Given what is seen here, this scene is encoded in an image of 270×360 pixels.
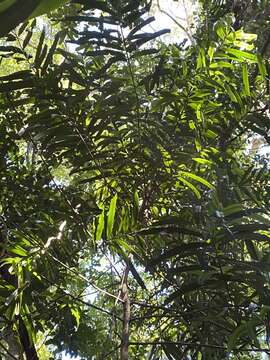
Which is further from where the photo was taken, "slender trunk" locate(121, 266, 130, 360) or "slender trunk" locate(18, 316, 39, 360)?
"slender trunk" locate(18, 316, 39, 360)

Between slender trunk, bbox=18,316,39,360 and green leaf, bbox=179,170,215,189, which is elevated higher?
green leaf, bbox=179,170,215,189

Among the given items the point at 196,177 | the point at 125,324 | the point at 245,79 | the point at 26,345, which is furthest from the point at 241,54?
the point at 26,345

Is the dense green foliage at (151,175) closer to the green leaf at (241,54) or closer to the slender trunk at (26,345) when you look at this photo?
the green leaf at (241,54)

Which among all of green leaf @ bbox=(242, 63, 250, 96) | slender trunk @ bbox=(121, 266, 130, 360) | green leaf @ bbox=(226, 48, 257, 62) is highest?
green leaf @ bbox=(226, 48, 257, 62)

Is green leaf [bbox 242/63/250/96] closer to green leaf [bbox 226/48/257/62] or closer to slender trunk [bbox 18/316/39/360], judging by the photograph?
green leaf [bbox 226/48/257/62]

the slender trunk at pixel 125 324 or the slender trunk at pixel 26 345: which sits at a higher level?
the slender trunk at pixel 26 345

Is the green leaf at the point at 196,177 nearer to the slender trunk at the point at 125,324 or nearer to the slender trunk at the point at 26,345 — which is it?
the slender trunk at the point at 125,324

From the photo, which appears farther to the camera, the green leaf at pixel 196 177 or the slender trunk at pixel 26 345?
the slender trunk at pixel 26 345

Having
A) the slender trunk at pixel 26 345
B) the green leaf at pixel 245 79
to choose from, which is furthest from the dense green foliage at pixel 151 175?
the slender trunk at pixel 26 345

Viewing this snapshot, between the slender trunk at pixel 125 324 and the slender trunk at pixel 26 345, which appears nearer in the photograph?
the slender trunk at pixel 125 324

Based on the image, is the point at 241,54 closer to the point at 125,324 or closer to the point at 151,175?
the point at 151,175

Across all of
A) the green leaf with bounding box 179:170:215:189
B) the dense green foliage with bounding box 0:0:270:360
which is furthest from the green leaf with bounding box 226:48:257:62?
the green leaf with bounding box 179:170:215:189

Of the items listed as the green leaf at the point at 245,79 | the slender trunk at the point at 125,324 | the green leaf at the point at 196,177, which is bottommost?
the slender trunk at the point at 125,324

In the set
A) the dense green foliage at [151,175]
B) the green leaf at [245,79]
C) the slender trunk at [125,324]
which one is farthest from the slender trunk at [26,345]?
the green leaf at [245,79]
